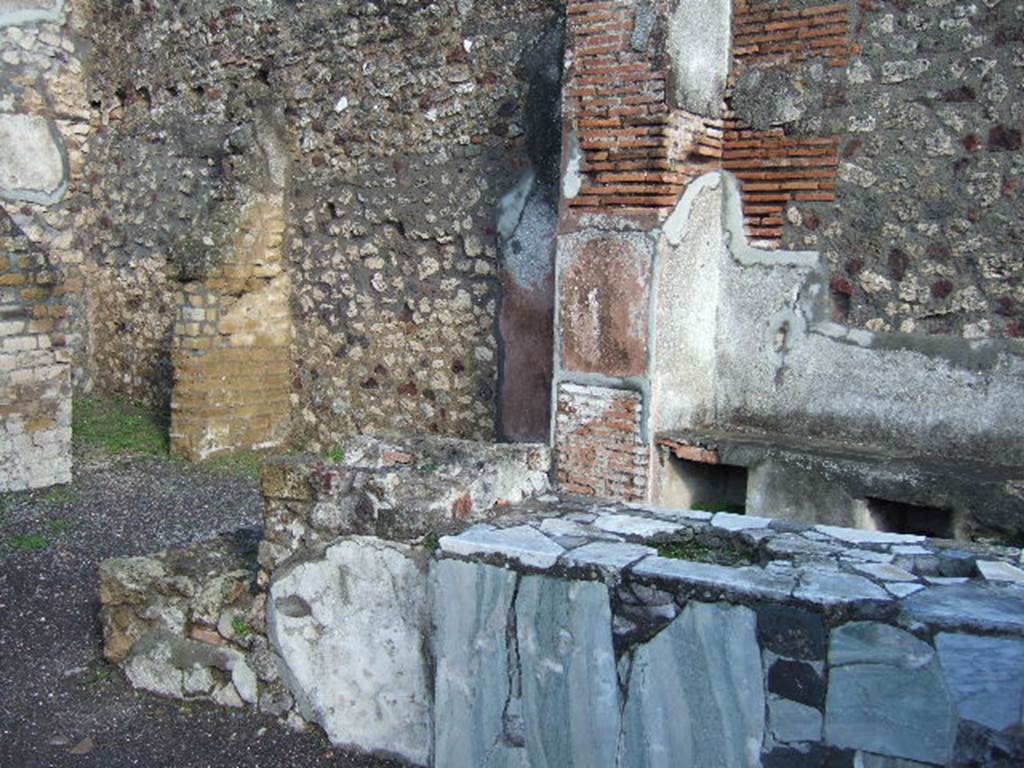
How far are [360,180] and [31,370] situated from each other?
2.37m

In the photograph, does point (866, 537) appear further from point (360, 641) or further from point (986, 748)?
point (360, 641)

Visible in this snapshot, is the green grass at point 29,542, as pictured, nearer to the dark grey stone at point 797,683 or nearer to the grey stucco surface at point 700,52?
the grey stucco surface at point 700,52

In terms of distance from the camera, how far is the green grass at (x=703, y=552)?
2.99 m

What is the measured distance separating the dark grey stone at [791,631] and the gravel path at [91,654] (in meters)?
1.40

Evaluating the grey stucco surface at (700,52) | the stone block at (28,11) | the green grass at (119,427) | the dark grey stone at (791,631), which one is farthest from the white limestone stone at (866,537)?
the stone block at (28,11)

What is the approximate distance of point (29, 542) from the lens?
522 centimetres

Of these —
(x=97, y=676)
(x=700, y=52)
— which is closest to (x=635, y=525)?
(x=97, y=676)

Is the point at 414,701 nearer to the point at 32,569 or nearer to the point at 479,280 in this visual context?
the point at 32,569

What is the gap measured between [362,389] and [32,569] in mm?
2641

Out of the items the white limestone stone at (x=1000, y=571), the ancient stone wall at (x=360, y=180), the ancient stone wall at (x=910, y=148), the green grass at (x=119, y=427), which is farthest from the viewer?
the green grass at (x=119, y=427)

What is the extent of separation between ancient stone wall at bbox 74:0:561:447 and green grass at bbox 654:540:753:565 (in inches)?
115

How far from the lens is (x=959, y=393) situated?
4.61 m

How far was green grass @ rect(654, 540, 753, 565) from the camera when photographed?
299cm

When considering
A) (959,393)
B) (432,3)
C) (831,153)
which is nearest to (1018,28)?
(831,153)
